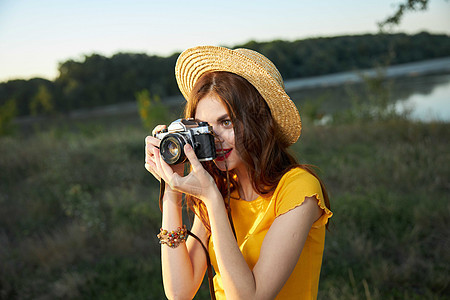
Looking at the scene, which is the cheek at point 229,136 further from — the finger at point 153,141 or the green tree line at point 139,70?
the green tree line at point 139,70

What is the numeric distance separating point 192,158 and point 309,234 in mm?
515

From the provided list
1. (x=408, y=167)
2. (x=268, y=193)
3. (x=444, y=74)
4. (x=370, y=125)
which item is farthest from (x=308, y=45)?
(x=268, y=193)

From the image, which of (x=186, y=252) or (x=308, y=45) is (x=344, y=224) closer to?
(x=186, y=252)

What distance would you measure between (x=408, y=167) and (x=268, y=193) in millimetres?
4323

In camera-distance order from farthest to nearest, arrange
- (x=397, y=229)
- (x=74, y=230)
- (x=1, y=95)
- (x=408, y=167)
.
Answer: (x=1, y=95) < (x=408, y=167) < (x=74, y=230) < (x=397, y=229)

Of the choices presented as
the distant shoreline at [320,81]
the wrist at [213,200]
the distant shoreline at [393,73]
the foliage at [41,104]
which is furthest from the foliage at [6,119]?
the distant shoreline at [393,73]

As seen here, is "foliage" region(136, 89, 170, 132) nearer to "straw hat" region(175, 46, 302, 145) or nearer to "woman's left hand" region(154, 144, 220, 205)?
"straw hat" region(175, 46, 302, 145)

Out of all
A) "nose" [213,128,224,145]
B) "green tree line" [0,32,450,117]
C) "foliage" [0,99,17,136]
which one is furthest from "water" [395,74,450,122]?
"foliage" [0,99,17,136]

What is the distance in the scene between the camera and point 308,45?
19.8 metres

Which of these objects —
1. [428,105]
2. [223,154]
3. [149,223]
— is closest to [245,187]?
[223,154]

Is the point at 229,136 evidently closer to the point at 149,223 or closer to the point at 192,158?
the point at 192,158

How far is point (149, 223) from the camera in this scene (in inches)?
164

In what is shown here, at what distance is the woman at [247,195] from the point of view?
3.61ft

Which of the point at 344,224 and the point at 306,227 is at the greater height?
the point at 306,227
